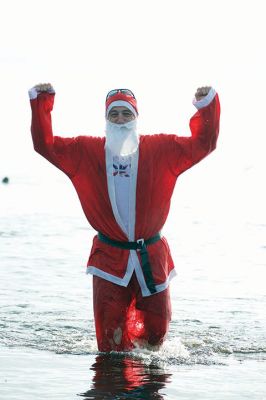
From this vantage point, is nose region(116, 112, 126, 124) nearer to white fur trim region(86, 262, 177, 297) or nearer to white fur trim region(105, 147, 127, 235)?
white fur trim region(105, 147, 127, 235)

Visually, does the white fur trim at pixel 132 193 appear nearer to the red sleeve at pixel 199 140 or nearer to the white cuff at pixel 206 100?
the red sleeve at pixel 199 140

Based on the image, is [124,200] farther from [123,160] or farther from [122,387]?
[122,387]

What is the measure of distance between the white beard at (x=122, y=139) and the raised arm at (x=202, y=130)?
1.12 feet

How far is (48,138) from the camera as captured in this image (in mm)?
8539

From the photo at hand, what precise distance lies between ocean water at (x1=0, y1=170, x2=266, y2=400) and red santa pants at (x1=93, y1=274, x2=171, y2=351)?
119 millimetres

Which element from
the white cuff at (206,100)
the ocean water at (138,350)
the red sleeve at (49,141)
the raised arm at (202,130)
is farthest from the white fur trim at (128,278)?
the white cuff at (206,100)

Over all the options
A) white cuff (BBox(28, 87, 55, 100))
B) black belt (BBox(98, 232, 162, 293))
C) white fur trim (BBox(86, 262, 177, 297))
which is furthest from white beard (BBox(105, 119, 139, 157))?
white fur trim (BBox(86, 262, 177, 297))

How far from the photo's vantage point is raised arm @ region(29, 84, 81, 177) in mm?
8523

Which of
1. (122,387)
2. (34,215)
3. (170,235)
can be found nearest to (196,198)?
(34,215)

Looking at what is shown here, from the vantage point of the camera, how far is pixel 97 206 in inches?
339

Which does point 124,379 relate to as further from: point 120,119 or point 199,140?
point 120,119

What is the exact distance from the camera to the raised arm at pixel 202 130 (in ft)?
27.6

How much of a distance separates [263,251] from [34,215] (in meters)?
9.56

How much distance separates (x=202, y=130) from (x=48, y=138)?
3.61 ft
